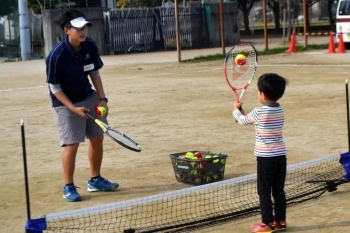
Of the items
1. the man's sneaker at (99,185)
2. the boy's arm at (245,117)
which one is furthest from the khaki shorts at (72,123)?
the boy's arm at (245,117)

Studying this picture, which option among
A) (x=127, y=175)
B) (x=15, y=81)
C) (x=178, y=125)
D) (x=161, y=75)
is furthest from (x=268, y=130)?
(x=15, y=81)

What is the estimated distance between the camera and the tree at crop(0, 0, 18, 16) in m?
37.2

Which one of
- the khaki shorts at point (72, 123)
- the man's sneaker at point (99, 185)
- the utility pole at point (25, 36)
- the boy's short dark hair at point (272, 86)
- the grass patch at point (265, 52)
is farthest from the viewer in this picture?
the utility pole at point (25, 36)

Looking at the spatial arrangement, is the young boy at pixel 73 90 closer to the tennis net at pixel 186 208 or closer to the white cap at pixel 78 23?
the white cap at pixel 78 23

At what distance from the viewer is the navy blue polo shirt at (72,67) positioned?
707cm

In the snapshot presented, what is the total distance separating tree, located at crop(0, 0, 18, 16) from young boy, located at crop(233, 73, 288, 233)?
3298cm

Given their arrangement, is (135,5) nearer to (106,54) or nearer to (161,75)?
(106,54)

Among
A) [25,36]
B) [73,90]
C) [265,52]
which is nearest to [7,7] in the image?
[25,36]

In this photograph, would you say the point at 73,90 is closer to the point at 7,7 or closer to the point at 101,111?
the point at 101,111

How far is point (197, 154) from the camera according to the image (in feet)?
25.5

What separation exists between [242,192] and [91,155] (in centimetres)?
159

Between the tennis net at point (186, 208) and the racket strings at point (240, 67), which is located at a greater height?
the racket strings at point (240, 67)

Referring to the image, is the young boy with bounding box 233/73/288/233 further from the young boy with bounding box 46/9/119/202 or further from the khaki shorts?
the khaki shorts

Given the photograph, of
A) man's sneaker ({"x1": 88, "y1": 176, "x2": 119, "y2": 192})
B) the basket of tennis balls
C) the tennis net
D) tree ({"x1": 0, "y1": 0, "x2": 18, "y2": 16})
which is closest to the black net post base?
the tennis net
